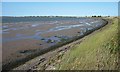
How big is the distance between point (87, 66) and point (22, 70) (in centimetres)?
728

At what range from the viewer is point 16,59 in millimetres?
21688

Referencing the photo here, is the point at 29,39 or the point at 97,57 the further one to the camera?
the point at 29,39

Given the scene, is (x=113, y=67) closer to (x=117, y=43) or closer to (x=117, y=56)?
(x=117, y=56)

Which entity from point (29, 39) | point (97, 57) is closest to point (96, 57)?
point (97, 57)

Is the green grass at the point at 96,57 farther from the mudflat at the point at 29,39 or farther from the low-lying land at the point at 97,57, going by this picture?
the mudflat at the point at 29,39

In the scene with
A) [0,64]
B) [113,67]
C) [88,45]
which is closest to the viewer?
[113,67]

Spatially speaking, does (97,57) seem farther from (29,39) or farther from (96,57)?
(29,39)

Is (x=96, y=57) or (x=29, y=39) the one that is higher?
(x=96, y=57)

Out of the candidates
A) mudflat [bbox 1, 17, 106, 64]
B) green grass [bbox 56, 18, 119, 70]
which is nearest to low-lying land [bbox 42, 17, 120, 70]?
green grass [bbox 56, 18, 119, 70]

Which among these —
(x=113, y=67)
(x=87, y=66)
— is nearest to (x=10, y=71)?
(x=87, y=66)

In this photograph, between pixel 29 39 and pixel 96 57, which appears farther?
pixel 29 39

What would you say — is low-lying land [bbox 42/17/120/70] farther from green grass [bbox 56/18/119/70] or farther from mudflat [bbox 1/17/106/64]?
mudflat [bbox 1/17/106/64]

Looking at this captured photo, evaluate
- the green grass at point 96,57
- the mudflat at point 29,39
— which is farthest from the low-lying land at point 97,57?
the mudflat at point 29,39

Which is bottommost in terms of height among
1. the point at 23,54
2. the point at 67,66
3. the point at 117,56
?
the point at 23,54
